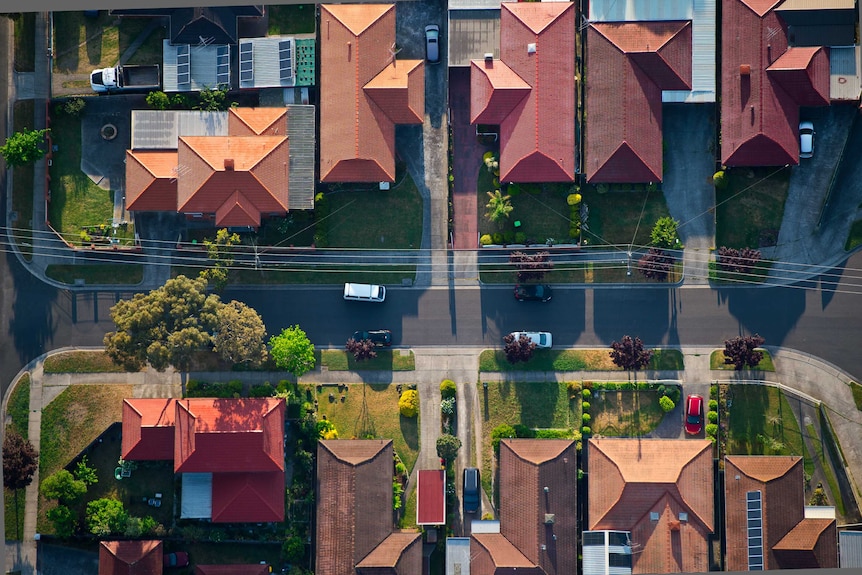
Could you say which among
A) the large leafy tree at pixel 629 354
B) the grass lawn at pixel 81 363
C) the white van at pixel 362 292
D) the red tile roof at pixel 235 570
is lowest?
the red tile roof at pixel 235 570

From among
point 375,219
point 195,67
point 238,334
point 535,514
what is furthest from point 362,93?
point 535,514

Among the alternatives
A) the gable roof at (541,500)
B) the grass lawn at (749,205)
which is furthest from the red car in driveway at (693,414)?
the grass lawn at (749,205)

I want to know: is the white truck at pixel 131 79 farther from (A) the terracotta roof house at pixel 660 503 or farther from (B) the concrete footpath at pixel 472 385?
(A) the terracotta roof house at pixel 660 503

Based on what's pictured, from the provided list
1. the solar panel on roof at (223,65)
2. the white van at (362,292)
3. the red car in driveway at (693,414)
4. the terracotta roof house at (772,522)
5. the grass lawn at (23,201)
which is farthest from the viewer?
the grass lawn at (23,201)

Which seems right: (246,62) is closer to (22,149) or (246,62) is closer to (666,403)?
(22,149)

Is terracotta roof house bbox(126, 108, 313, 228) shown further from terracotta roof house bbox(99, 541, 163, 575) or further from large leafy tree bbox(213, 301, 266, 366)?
terracotta roof house bbox(99, 541, 163, 575)

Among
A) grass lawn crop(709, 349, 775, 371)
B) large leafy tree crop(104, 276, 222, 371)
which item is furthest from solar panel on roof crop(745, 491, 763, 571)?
large leafy tree crop(104, 276, 222, 371)
